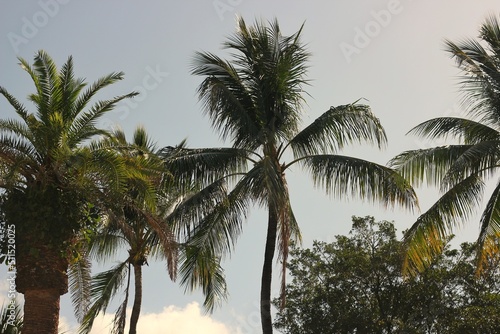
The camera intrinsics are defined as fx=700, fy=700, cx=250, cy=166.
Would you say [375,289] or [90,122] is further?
[375,289]

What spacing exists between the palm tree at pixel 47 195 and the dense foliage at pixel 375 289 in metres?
15.1

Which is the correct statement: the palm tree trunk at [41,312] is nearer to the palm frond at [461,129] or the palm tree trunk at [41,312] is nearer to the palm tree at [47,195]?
the palm tree at [47,195]

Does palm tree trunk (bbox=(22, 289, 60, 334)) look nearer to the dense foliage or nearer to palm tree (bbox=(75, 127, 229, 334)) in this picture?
palm tree (bbox=(75, 127, 229, 334))

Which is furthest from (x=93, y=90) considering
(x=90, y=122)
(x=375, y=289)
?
(x=375, y=289)

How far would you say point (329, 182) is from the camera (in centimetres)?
1722

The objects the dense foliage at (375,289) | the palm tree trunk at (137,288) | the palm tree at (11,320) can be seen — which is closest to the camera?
the palm tree at (11,320)

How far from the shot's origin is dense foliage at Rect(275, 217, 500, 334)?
2669cm

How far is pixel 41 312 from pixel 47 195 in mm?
2252

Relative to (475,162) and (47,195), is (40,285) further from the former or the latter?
(475,162)

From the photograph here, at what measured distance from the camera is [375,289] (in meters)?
27.8

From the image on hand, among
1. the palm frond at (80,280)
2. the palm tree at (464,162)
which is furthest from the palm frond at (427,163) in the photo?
the palm frond at (80,280)

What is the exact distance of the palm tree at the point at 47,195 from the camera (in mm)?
13477

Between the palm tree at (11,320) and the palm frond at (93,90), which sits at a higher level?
the palm frond at (93,90)

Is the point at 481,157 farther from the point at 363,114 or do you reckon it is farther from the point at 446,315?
the point at 446,315
